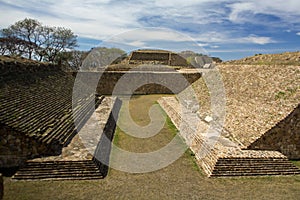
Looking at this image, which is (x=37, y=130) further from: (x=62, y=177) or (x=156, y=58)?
(x=156, y=58)

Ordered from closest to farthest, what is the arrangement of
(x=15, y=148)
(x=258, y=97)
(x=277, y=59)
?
1. (x=15, y=148)
2. (x=258, y=97)
3. (x=277, y=59)

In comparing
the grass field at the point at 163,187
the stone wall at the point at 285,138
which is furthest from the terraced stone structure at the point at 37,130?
the stone wall at the point at 285,138

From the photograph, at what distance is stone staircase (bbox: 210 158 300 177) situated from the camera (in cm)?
555

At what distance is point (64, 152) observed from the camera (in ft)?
17.7

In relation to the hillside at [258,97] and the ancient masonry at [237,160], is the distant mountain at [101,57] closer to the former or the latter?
the hillside at [258,97]

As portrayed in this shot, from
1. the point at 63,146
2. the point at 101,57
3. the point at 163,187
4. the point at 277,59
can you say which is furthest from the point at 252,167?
the point at 101,57

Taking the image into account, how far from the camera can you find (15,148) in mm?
5160

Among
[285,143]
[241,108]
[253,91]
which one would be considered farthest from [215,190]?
[253,91]

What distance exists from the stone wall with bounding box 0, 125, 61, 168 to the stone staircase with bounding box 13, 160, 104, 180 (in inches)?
11.3

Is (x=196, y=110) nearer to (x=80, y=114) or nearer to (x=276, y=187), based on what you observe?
(x=80, y=114)

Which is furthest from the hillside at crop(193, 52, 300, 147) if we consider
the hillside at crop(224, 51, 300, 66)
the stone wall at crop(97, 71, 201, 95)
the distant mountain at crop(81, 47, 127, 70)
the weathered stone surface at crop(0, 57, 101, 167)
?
the distant mountain at crop(81, 47, 127, 70)

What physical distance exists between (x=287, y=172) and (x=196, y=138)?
238 cm

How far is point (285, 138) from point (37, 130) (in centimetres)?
610

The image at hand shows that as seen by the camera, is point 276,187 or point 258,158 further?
point 258,158
